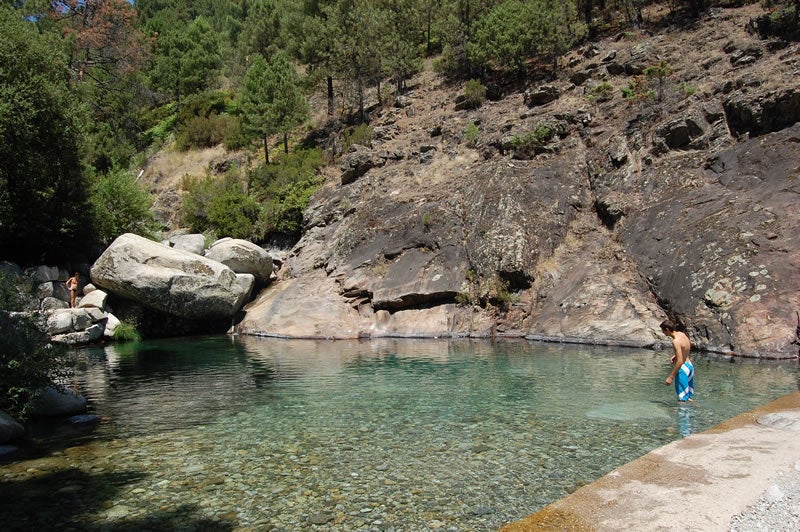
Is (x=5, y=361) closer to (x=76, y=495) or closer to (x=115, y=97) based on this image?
(x=76, y=495)

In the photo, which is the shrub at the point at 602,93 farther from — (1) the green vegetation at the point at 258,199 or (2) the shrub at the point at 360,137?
(1) the green vegetation at the point at 258,199

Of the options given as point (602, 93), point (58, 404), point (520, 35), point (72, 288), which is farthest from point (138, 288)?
point (520, 35)

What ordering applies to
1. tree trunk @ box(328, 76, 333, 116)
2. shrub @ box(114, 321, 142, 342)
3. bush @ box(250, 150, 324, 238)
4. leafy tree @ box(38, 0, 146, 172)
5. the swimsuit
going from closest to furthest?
1. the swimsuit
2. shrub @ box(114, 321, 142, 342)
3. bush @ box(250, 150, 324, 238)
4. leafy tree @ box(38, 0, 146, 172)
5. tree trunk @ box(328, 76, 333, 116)

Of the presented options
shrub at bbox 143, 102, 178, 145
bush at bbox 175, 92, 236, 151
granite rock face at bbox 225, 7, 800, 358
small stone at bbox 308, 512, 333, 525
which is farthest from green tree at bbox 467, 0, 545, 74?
small stone at bbox 308, 512, 333, 525

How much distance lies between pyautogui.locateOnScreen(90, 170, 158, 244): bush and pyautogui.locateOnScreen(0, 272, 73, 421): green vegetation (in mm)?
17825

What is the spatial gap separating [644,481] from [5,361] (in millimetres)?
8627

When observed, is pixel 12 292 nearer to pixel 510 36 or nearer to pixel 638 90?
pixel 638 90

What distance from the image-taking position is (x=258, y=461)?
23.7 ft

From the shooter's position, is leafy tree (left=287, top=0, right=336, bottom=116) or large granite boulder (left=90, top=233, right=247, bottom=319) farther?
leafy tree (left=287, top=0, right=336, bottom=116)

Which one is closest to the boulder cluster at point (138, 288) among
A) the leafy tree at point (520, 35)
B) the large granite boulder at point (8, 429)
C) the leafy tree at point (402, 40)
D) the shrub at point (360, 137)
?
the large granite boulder at point (8, 429)

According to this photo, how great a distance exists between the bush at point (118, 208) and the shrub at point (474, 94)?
60.3ft

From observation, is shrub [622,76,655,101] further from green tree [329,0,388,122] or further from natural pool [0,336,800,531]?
green tree [329,0,388,122]

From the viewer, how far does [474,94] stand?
105 feet

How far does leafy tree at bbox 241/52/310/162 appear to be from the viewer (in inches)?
1351
